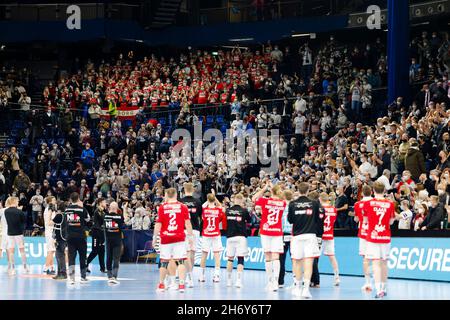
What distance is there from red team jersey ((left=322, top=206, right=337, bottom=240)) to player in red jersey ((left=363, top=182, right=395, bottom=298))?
388cm

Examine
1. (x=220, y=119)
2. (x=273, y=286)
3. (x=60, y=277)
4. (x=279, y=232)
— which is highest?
(x=220, y=119)

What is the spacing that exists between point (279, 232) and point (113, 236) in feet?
15.9

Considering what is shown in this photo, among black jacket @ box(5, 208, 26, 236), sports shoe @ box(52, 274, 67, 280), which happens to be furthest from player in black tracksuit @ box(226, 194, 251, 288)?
black jacket @ box(5, 208, 26, 236)

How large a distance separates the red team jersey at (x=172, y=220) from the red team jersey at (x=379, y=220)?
420cm

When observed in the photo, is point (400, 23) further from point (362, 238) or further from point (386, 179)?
point (362, 238)

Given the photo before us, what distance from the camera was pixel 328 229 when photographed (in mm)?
25094

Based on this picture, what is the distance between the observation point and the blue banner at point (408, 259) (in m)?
25.5

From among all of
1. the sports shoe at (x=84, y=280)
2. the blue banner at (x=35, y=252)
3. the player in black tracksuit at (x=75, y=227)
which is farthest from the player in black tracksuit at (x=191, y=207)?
the blue banner at (x=35, y=252)

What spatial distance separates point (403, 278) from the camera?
26.9m

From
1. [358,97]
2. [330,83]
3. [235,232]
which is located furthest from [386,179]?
[330,83]

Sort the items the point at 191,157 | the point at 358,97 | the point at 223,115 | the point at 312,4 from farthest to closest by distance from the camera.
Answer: the point at 312,4, the point at 223,115, the point at 191,157, the point at 358,97

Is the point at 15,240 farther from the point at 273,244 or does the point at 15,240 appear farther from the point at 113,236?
the point at 273,244

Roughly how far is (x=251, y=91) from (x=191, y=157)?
17.4ft

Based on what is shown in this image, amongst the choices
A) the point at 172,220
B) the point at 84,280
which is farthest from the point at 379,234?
the point at 84,280
